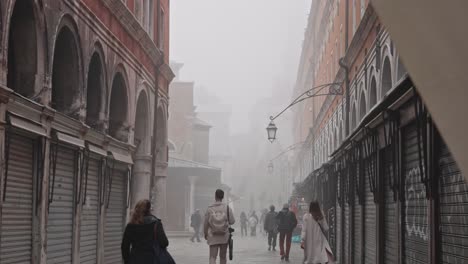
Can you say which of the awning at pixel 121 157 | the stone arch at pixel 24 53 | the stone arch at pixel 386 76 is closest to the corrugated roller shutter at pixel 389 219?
the stone arch at pixel 386 76

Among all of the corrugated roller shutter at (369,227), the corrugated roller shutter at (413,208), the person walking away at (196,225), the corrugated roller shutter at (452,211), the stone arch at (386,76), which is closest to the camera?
the corrugated roller shutter at (452,211)

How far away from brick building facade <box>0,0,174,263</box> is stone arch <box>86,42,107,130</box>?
0.02 metres

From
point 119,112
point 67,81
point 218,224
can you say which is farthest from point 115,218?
point 67,81

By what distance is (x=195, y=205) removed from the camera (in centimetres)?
4897

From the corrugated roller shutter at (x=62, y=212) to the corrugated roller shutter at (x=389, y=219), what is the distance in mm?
5020

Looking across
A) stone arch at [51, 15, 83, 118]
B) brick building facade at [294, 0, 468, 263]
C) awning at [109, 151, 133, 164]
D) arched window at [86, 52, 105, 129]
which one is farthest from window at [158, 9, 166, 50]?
stone arch at [51, 15, 83, 118]

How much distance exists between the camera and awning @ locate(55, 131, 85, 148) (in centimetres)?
1103

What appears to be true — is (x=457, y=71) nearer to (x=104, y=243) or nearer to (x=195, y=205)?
(x=104, y=243)

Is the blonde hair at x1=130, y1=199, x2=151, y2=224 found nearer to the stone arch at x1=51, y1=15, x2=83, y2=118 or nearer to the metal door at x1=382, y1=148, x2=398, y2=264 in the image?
the metal door at x1=382, y1=148, x2=398, y2=264

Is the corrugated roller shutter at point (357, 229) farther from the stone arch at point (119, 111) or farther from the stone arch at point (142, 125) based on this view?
the stone arch at point (142, 125)

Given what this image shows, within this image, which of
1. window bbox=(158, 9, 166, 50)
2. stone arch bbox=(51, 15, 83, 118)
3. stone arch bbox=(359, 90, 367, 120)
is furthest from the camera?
window bbox=(158, 9, 166, 50)

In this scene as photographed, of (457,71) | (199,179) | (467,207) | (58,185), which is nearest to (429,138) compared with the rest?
(467,207)

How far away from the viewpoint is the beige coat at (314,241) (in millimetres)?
11516

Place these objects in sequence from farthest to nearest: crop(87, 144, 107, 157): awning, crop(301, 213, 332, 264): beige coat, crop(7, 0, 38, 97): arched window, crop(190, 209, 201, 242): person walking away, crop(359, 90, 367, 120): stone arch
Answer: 1. crop(190, 209, 201, 242): person walking away
2. crop(359, 90, 367, 120): stone arch
3. crop(87, 144, 107, 157): awning
4. crop(301, 213, 332, 264): beige coat
5. crop(7, 0, 38, 97): arched window
